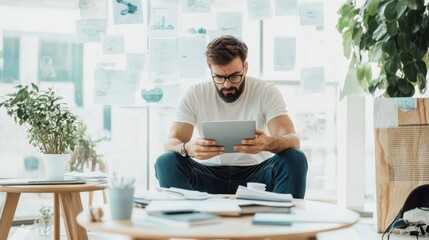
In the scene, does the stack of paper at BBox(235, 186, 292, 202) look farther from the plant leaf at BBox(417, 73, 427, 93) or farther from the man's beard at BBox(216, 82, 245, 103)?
the plant leaf at BBox(417, 73, 427, 93)

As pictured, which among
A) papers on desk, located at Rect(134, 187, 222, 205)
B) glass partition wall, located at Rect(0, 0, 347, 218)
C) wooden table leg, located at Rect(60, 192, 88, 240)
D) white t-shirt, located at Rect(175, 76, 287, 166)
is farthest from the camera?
glass partition wall, located at Rect(0, 0, 347, 218)

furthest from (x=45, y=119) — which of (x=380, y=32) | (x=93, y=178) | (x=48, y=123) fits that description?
(x=380, y=32)

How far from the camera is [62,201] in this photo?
2189 mm

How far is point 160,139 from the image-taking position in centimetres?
371

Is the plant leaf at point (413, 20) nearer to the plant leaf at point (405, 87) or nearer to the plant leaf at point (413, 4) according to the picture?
the plant leaf at point (413, 4)

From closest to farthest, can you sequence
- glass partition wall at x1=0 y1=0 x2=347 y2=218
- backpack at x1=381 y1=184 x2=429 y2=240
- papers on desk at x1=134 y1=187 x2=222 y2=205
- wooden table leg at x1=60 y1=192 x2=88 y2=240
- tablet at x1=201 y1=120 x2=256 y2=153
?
papers on desk at x1=134 y1=187 x2=222 y2=205, wooden table leg at x1=60 y1=192 x2=88 y2=240, tablet at x1=201 y1=120 x2=256 y2=153, backpack at x1=381 y1=184 x2=429 y2=240, glass partition wall at x1=0 y1=0 x2=347 y2=218

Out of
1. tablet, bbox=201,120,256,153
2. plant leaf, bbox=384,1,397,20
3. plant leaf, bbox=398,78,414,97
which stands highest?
plant leaf, bbox=384,1,397,20

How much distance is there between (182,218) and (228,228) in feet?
0.36

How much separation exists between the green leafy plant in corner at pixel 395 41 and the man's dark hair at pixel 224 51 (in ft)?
2.67

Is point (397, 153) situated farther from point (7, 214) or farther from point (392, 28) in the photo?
point (7, 214)

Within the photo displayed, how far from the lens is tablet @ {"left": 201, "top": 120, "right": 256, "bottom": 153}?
2.30 m

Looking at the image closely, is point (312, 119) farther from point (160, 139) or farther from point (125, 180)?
point (125, 180)

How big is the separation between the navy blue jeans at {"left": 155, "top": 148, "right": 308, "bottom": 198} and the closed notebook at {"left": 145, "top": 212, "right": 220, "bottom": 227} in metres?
0.95

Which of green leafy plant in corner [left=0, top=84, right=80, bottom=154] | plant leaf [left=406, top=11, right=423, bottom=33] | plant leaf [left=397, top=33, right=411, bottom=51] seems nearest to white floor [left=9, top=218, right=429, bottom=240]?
green leafy plant in corner [left=0, top=84, right=80, bottom=154]
